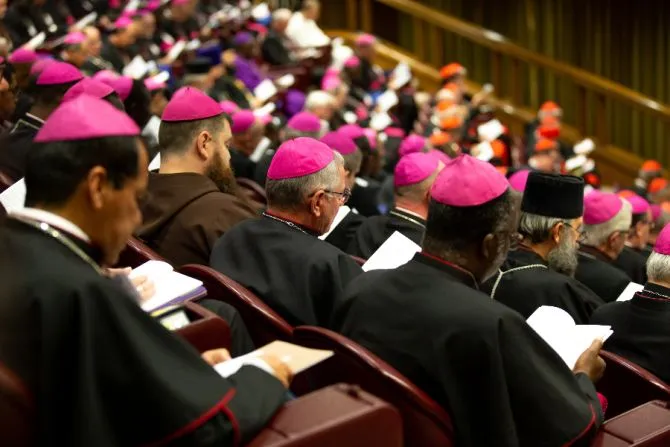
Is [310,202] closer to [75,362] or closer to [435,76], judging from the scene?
[75,362]

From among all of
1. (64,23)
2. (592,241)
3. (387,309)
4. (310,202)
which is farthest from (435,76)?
(387,309)

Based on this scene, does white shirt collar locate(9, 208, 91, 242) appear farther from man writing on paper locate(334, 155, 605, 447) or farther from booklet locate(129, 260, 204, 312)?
man writing on paper locate(334, 155, 605, 447)

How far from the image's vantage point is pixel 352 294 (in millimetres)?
2342

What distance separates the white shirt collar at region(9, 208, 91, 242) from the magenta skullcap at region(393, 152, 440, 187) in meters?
2.40

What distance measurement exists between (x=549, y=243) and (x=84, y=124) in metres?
2.18

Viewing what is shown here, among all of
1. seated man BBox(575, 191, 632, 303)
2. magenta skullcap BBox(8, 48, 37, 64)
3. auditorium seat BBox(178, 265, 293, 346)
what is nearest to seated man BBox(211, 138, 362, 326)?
auditorium seat BBox(178, 265, 293, 346)

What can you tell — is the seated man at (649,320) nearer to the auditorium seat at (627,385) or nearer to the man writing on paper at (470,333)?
the auditorium seat at (627,385)

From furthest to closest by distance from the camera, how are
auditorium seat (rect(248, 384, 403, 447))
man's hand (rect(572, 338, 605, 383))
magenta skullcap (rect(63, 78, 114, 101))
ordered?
magenta skullcap (rect(63, 78, 114, 101)) < man's hand (rect(572, 338, 605, 383)) < auditorium seat (rect(248, 384, 403, 447))

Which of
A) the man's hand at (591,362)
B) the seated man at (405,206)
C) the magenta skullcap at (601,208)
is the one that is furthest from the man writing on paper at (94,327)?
the magenta skullcap at (601,208)

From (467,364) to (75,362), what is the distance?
867 mm

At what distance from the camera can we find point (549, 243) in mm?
3539

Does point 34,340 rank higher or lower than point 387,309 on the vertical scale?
higher

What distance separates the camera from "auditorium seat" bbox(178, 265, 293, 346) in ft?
8.17

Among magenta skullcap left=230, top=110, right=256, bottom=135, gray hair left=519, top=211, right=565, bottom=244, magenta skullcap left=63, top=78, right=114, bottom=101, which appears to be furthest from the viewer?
magenta skullcap left=230, top=110, right=256, bottom=135
